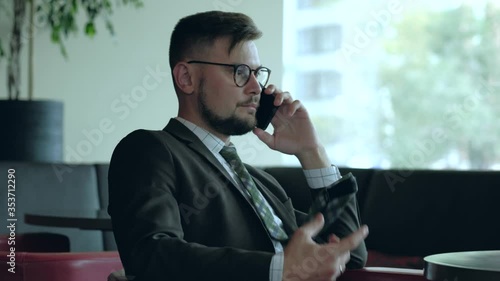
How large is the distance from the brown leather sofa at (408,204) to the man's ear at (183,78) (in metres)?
1.01

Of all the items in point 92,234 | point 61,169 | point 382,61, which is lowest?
point 92,234

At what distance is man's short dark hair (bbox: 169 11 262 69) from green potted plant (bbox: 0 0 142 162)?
2056mm

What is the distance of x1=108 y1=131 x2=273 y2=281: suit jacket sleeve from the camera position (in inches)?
51.2

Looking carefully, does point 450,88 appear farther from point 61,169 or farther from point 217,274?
point 217,274

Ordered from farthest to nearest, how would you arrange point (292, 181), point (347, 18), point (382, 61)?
point (382, 61)
point (347, 18)
point (292, 181)

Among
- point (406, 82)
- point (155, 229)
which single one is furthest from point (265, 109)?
point (406, 82)

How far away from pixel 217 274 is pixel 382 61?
5555 mm

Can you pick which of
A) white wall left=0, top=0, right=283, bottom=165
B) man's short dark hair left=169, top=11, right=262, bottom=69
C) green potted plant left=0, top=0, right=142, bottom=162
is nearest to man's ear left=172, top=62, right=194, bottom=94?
man's short dark hair left=169, top=11, right=262, bottom=69

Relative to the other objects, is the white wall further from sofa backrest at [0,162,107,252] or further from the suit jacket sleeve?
the suit jacket sleeve

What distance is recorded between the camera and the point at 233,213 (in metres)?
1.66

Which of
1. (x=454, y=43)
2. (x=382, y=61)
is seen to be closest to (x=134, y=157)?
(x=382, y=61)

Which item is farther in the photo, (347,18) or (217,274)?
(347,18)

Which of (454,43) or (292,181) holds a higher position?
(454,43)

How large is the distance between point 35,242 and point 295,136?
92 centimetres
